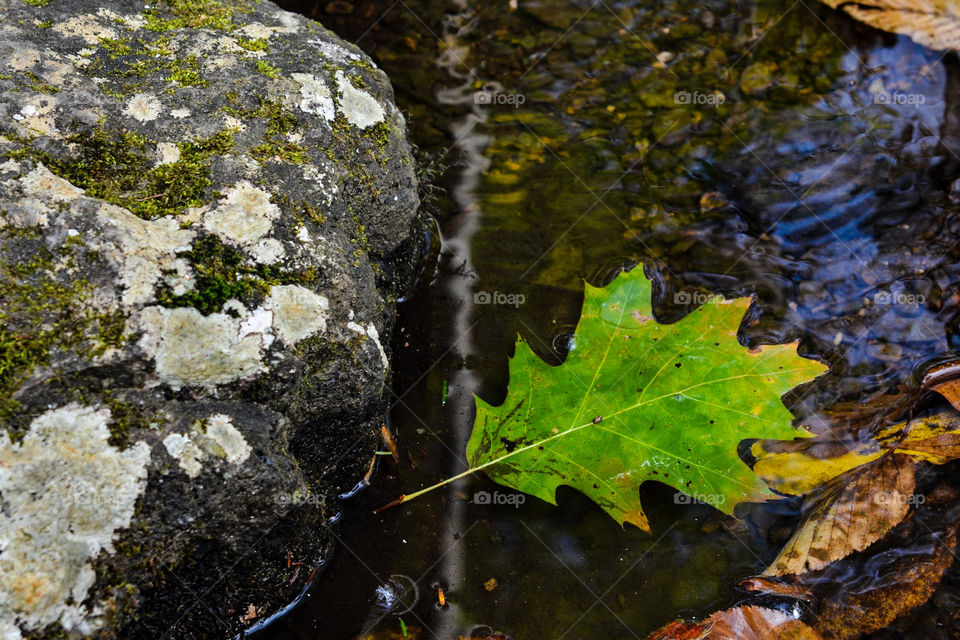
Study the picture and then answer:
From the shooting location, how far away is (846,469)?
2596 mm

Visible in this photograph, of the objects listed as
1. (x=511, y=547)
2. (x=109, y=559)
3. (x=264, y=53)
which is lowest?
(x=511, y=547)

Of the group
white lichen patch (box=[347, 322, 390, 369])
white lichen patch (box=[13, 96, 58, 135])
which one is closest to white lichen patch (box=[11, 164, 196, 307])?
white lichen patch (box=[13, 96, 58, 135])

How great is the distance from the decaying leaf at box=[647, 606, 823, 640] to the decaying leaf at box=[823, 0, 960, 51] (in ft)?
10.4

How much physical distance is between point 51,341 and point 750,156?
10.1ft

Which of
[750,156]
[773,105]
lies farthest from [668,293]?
[773,105]

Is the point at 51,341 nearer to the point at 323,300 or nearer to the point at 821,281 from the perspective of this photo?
the point at 323,300

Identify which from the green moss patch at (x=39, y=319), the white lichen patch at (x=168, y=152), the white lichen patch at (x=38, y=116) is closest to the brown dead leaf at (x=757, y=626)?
the green moss patch at (x=39, y=319)

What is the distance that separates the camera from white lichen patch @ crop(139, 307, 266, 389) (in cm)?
185

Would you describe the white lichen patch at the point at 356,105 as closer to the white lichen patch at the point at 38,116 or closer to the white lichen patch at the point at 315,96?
the white lichen patch at the point at 315,96

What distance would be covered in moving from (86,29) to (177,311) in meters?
1.22

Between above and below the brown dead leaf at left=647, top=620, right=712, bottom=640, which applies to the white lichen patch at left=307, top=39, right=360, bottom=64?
above

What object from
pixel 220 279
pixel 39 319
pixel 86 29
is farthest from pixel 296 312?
pixel 86 29

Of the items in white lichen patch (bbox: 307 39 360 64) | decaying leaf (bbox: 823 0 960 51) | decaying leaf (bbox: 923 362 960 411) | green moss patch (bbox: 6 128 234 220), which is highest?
decaying leaf (bbox: 823 0 960 51)

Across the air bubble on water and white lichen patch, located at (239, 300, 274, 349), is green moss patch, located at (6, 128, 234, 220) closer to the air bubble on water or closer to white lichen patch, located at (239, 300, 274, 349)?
white lichen patch, located at (239, 300, 274, 349)
